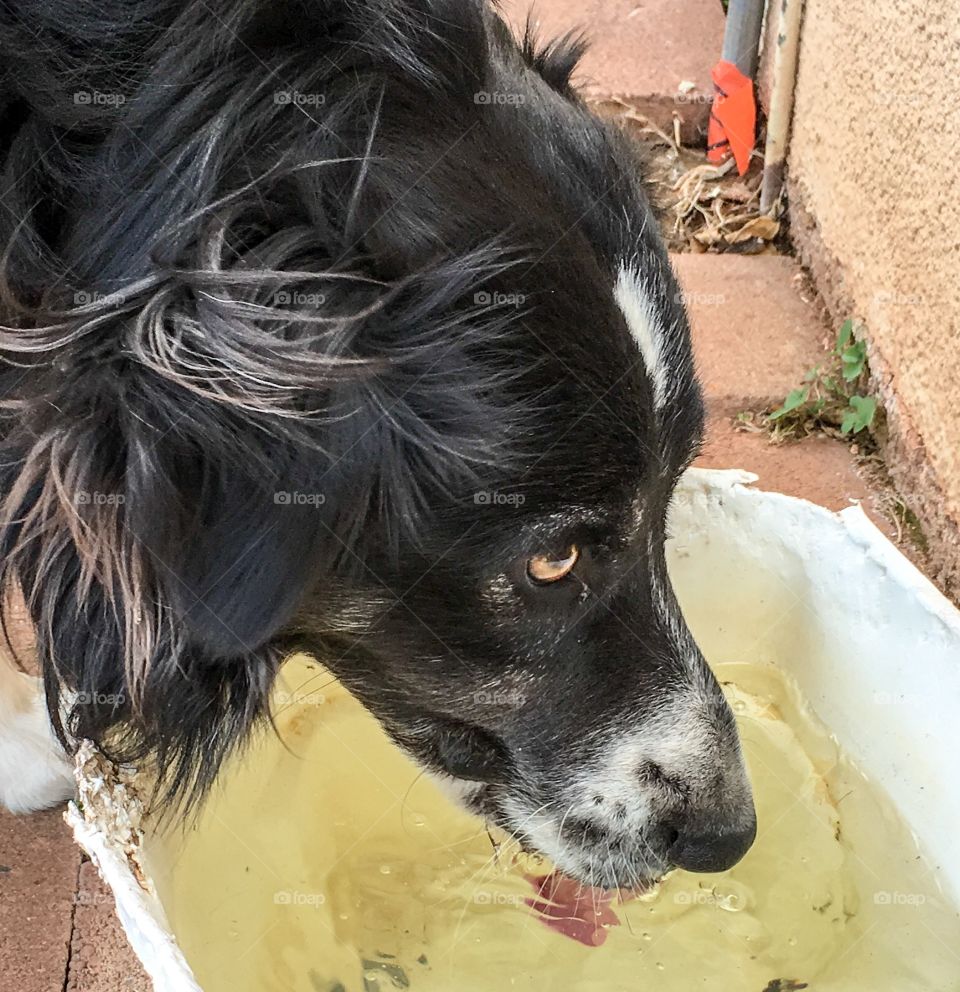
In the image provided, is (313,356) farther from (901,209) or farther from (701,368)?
(901,209)

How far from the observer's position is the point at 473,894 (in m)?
2.07

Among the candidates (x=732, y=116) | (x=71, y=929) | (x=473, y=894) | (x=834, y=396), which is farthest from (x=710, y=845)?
(x=732, y=116)

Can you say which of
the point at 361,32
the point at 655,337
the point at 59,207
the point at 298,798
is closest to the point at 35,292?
the point at 59,207

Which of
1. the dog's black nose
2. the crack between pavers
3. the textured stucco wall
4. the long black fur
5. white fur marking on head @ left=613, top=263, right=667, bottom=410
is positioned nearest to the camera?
the long black fur

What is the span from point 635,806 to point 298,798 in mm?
793

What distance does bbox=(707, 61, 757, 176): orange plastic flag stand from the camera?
3.47m

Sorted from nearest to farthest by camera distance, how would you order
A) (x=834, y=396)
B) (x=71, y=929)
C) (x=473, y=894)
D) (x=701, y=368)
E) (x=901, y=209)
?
(x=71, y=929) → (x=473, y=894) → (x=701, y=368) → (x=901, y=209) → (x=834, y=396)

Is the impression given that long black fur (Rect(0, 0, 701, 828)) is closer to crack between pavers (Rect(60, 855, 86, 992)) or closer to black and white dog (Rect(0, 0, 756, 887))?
black and white dog (Rect(0, 0, 756, 887))

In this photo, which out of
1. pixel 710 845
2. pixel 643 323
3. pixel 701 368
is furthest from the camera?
pixel 701 368

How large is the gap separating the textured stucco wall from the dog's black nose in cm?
103

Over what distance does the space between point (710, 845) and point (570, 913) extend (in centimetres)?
46

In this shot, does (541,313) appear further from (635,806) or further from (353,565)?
(635,806)

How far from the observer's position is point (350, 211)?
3.83ft

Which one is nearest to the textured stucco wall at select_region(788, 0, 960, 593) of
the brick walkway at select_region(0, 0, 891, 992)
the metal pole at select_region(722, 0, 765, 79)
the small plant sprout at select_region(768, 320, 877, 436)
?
the small plant sprout at select_region(768, 320, 877, 436)
